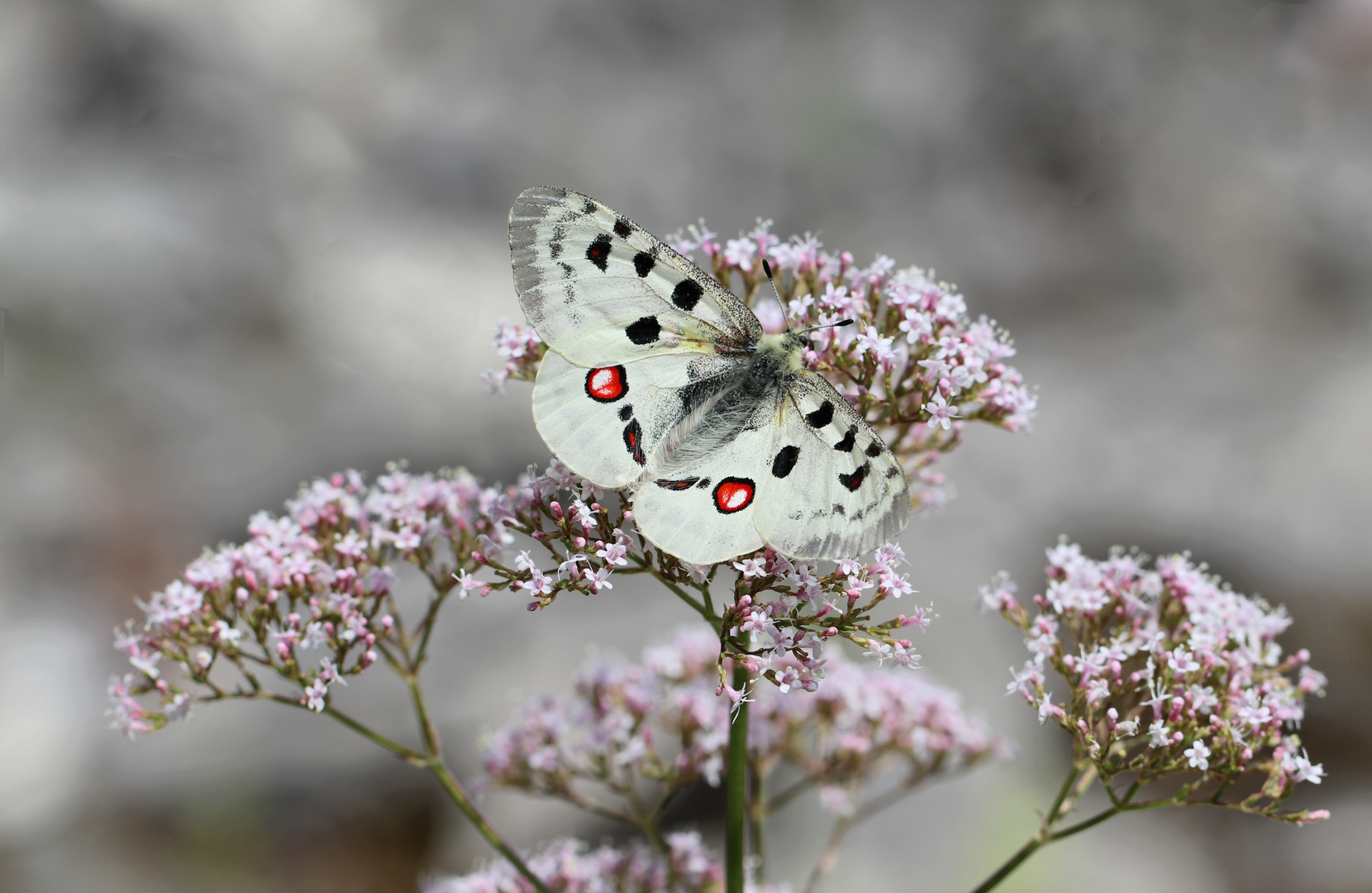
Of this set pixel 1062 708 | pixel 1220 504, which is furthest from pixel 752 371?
pixel 1220 504

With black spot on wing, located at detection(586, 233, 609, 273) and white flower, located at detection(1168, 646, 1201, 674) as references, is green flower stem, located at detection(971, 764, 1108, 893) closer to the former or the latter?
white flower, located at detection(1168, 646, 1201, 674)

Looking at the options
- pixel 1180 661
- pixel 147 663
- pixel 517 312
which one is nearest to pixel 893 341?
pixel 1180 661

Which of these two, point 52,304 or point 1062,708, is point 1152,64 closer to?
point 1062,708

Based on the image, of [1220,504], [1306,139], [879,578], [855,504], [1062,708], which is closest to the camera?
[855,504]

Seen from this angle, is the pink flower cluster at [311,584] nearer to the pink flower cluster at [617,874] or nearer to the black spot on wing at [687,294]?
the black spot on wing at [687,294]

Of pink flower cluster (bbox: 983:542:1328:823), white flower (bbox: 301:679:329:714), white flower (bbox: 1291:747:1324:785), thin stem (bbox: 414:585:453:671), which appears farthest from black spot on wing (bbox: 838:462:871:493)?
white flower (bbox: 301:679:329:714)

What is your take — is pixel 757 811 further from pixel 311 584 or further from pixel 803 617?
pixel 311 584
